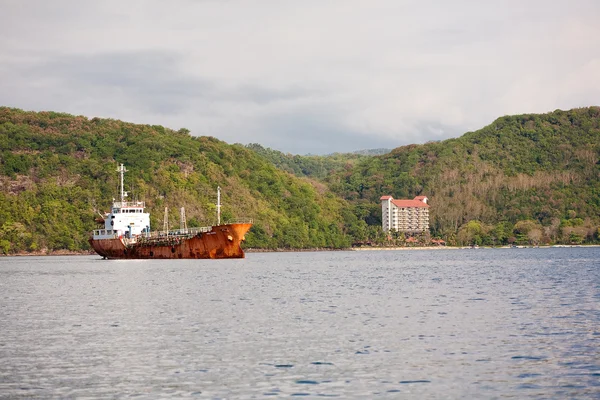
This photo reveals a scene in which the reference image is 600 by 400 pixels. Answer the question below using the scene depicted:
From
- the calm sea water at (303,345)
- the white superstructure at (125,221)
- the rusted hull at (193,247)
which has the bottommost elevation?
the calm sea water at (303,345)

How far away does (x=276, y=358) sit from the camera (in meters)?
28.1

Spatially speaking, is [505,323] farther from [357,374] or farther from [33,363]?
[33,363]

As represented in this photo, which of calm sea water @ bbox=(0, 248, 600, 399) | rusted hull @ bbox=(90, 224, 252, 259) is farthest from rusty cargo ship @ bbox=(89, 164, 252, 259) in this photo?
calm sea water @ bbox=(0, 248, 600, 399)

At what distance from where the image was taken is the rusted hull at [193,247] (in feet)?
379

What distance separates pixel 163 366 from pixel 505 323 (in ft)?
56.3

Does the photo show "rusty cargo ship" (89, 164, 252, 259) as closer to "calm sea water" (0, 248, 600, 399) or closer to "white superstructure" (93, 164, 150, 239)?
"white superstructure" (93, 164, 150, 239)

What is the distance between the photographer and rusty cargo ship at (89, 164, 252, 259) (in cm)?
11694

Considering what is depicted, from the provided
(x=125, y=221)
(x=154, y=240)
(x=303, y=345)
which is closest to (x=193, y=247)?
(x=154, y=240)

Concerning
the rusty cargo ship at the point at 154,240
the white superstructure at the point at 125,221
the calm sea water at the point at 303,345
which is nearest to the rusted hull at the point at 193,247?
the rusty cargo ship at the point at 154,240

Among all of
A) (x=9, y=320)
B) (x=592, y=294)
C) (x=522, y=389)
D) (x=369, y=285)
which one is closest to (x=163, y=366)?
(x=522, y=389)

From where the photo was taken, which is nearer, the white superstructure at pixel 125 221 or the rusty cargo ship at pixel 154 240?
the rusty cargo ship at pixel 154 240

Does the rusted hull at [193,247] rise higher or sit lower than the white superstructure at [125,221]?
lower

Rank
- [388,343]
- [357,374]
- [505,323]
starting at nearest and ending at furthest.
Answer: [357,374]
[388,343]
[505,323]

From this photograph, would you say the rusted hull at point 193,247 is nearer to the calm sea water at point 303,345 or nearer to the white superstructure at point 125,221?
the white superstructure at point 125,221
